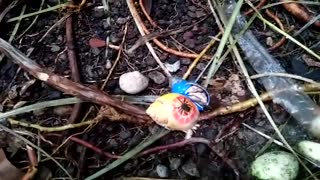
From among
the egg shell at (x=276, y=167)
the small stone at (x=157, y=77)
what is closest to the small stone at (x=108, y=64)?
the small stone at (x=157, y=77)

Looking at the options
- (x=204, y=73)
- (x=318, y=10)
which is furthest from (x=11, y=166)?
(x=318, y=10)

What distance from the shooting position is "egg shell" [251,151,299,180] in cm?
156

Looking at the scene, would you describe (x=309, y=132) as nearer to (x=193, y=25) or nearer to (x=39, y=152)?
(x=193, y=25)

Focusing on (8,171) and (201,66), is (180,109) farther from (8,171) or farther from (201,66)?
(8,171)

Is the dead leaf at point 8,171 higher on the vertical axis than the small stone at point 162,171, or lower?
higher

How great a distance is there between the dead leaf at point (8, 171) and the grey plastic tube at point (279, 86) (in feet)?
2.45

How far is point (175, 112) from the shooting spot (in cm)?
164

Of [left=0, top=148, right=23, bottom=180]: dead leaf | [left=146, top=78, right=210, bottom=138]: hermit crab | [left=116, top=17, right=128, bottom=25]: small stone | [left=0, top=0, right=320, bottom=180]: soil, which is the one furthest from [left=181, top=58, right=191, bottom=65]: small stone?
[left=0, top=148, right=23, bottom=180]: dead leaf

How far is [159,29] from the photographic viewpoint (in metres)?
1.90

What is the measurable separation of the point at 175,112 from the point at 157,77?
0.66ft

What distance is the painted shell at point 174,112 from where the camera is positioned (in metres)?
1.64

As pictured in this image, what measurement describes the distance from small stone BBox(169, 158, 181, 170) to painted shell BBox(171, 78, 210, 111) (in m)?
0.17

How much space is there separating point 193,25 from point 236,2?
167 mm

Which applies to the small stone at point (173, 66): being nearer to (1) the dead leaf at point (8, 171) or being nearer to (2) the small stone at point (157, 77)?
(2) the small stone at point (157, 77)
